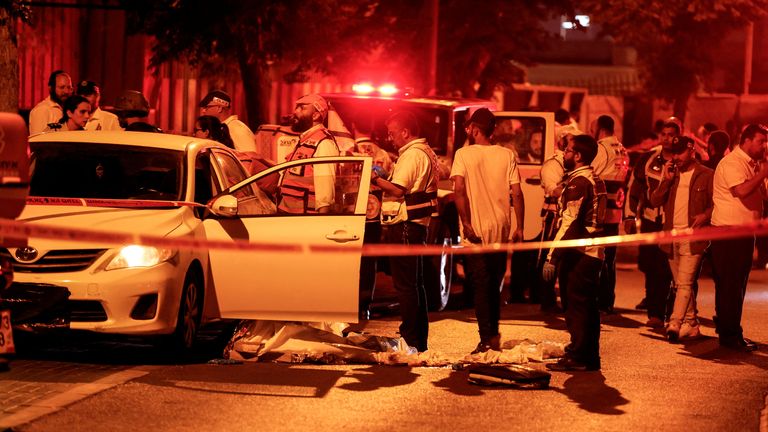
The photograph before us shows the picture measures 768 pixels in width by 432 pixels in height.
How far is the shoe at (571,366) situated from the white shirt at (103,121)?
551 cm

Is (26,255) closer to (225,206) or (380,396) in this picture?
(225,206)

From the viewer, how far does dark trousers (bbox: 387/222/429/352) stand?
11.1 meters

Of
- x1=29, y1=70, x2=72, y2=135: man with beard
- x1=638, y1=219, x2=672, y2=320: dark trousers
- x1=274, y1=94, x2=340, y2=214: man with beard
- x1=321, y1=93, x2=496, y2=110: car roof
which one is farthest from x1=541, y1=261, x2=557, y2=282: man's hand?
x1=29, y1=70, x2=72, y2=135: man with beard

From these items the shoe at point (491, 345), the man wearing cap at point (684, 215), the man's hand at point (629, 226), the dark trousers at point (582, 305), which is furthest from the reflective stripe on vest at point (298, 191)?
the man wearing cap at point (684, 215)

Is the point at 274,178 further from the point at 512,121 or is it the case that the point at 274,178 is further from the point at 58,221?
the point at 512,121

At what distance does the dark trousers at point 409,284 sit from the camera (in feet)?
36.5

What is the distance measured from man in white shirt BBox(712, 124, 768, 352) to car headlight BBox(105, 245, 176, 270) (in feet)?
15.1

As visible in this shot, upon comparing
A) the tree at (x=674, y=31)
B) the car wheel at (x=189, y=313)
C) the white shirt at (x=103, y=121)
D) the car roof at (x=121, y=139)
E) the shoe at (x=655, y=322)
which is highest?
the tree at (x=674, y=31)

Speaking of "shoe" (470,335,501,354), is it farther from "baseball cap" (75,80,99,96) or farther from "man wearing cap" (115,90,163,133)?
"baseball cap" (75,80,99,96)

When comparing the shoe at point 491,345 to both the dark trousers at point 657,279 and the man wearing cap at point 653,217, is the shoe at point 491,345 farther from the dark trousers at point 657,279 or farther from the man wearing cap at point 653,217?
the dark trousers at point 657,279

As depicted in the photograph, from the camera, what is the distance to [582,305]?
1075 centimetres

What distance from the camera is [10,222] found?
7477mm

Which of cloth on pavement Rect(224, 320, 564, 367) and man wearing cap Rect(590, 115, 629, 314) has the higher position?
man wearing cap Rect(590, 115, 629, 314)

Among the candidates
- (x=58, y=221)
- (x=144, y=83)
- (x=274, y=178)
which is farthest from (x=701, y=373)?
(x=144, y=83)
